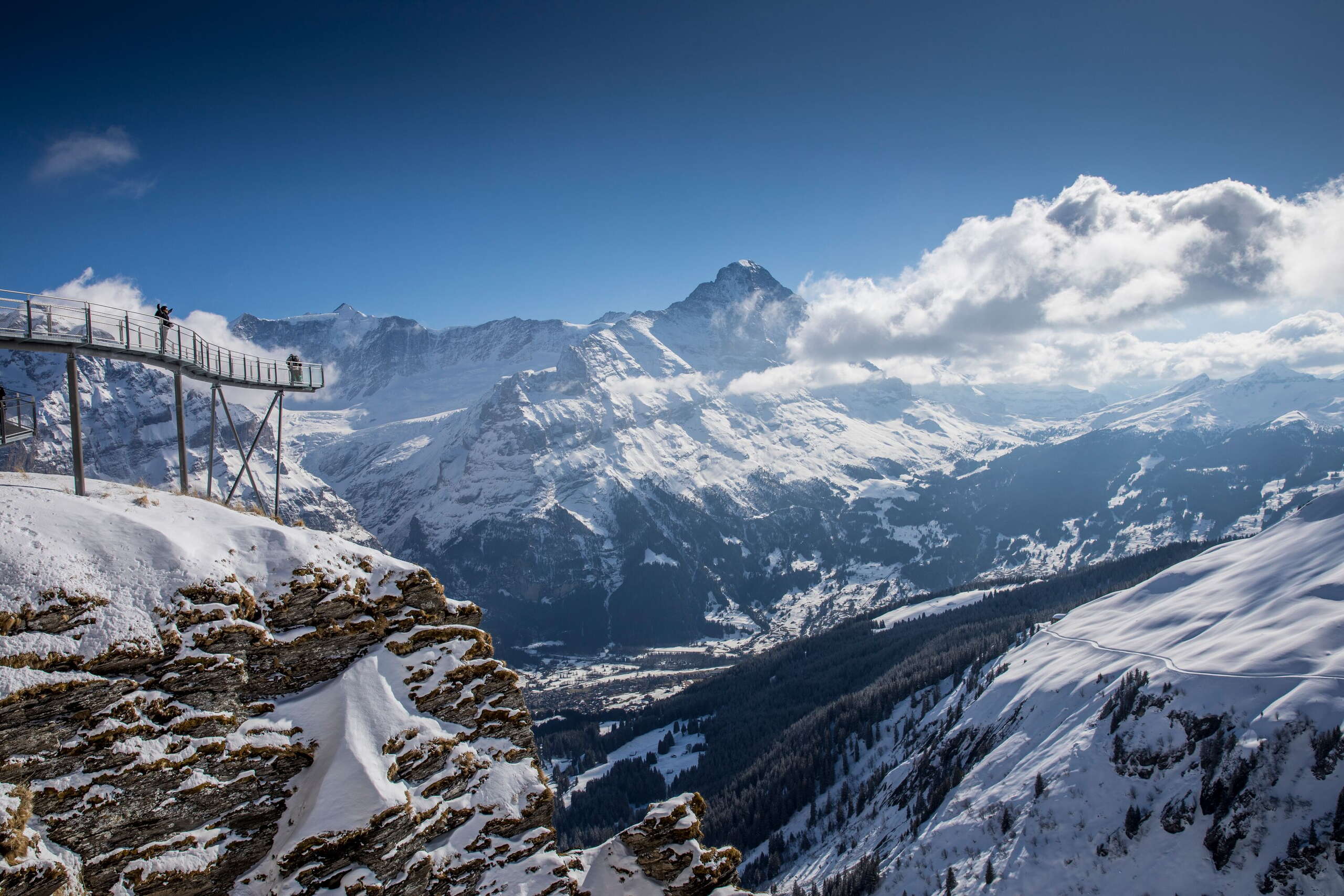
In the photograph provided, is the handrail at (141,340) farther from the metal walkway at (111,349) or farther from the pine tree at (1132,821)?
the pine tree at (1132,821)

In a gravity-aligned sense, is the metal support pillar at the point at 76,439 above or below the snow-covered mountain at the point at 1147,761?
above

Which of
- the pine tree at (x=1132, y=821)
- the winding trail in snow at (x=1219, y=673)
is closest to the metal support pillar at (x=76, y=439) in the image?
the pine tree at (x=1132, y=821)

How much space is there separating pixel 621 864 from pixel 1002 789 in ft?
287

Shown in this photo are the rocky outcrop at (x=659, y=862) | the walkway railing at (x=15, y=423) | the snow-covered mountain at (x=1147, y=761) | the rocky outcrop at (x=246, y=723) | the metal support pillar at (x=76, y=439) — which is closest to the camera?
the rocky outcrop at (x=246, y=723)

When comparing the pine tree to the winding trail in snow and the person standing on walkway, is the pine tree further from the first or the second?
the person standing on walkway

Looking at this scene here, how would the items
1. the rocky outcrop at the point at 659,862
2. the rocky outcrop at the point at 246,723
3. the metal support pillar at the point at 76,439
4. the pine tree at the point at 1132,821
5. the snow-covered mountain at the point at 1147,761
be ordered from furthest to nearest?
the pine tree at the point at 1132,821 → the snow-covered mountain at the point at 1147,761 → the rocky outcrop at the point at 659,862 → the metal support pillar at the point at 76,439 → the rocky outcrop at the point at 246,723

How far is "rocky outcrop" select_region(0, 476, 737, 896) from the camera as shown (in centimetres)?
1847

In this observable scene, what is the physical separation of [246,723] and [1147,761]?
9557cm

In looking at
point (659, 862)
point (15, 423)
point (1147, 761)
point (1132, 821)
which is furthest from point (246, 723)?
point (1147, 761)

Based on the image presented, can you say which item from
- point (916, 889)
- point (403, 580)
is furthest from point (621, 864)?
point (916, 889)

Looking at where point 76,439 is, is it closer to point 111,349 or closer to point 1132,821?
point 111,349

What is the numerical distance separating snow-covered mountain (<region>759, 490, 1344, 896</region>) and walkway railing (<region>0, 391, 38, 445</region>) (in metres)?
95.1

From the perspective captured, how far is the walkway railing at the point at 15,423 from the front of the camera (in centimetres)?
2509

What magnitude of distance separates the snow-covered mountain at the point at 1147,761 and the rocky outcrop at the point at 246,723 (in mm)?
66584
